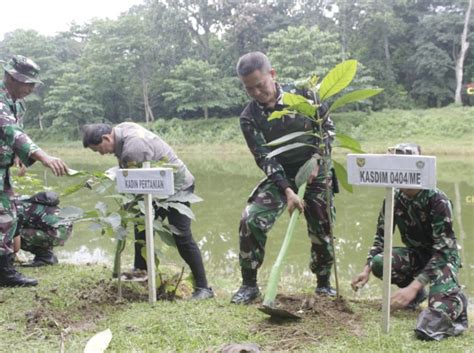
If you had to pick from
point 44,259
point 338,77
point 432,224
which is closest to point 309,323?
point 432,224

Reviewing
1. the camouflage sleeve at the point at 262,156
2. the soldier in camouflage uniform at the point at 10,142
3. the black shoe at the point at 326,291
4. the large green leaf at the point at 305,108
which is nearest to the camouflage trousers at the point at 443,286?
the black shoe at the point at 326,291

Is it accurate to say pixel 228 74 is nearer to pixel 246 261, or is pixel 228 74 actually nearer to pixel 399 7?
pixel 399 7

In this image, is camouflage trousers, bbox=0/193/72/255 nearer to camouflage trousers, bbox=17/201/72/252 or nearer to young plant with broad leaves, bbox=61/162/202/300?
camouflage trousers, bbox=17/201/72/252

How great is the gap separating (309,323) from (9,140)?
188 centimetres

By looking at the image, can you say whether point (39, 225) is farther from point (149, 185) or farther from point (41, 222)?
point (149, 185)

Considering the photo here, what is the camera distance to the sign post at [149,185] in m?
2.18

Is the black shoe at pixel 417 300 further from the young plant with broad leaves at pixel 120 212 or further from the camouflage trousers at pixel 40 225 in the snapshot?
the camouflage trousers at pixel 40 225

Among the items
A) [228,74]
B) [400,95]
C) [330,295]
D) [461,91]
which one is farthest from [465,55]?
[330,295]

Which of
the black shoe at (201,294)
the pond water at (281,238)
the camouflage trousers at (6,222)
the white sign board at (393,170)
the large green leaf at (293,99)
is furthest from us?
the pond water at (281,238)

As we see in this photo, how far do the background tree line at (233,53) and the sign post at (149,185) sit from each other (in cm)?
1783

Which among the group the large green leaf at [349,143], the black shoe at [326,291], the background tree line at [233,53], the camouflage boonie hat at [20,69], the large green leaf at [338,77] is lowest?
the black shoe at [326,291]

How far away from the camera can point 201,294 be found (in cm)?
269

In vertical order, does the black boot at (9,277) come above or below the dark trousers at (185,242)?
below

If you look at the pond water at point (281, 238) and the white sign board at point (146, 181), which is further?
the pond water at point (281, 238)
